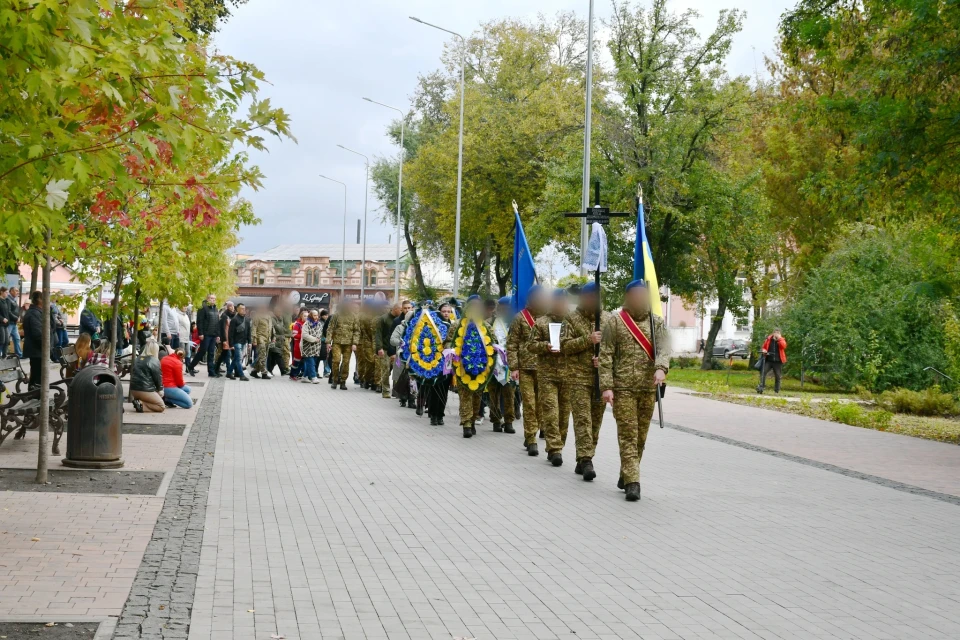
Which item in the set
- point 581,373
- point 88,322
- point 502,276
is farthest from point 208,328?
point 502,276

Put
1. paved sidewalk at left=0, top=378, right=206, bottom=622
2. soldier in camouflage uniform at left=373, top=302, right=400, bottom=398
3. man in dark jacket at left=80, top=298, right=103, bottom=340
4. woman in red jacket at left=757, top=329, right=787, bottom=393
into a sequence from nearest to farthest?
paved sidewalk at left=0, top=378, right=206, bottom=622 → soldier in camouflage uniform at left=373, top=302, right=400, bottom=398 → man in dark jacket at left=80, top=298, right=103, bottom=340 → woman in red jacket at left=757, top=329, right=787, bottom=393

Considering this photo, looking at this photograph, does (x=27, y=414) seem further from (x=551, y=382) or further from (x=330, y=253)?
(x=330, y=253)

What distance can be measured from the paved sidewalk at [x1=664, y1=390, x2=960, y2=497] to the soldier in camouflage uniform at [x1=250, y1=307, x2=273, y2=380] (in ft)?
33.6

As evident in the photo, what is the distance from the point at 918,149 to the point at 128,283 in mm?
12630

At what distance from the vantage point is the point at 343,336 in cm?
2409

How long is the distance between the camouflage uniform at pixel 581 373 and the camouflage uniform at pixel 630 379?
1.05 m

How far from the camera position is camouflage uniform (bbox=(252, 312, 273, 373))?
89.3 ft

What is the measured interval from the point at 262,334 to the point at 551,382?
16.4 metres

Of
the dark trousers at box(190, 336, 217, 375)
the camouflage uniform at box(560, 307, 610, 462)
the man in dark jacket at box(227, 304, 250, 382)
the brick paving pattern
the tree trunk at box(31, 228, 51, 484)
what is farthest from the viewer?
the dark trousers at box(190, 336, 217, 375)

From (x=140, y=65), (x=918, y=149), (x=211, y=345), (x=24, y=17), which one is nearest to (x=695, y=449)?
(x=918, y=149)

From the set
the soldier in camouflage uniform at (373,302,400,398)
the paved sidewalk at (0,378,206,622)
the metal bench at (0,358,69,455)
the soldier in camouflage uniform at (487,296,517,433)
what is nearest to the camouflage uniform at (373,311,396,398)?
the soldier in camouflage uniform at (373,302,400,398)

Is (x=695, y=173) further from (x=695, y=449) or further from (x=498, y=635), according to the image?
(x=498, y=635)

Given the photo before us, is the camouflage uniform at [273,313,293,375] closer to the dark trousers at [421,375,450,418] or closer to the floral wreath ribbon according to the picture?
the dark trousers at [421,375,450,418]

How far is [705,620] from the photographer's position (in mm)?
5910
